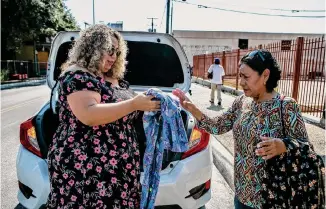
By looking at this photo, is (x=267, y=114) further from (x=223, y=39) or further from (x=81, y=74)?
(x=223, y=39)

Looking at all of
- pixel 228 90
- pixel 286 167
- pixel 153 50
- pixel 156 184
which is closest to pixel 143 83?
pixel 153 50

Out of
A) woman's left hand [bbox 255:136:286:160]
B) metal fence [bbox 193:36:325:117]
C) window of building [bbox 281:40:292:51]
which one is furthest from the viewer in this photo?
window of building [bbox 281:40:292:51]

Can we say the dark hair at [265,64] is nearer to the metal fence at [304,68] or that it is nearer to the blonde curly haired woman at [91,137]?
the blonde curly haired woman at [91,137]

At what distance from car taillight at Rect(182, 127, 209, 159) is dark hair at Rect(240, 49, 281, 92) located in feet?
3.65

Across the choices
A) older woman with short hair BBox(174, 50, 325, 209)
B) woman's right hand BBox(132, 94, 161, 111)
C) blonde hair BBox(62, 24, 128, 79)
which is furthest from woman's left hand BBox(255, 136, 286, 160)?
blonde hair BBox(62, 24, 128, 79)

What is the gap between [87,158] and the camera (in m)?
1.81

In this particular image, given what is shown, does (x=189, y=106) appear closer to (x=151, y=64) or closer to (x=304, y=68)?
(x=151, y=64)

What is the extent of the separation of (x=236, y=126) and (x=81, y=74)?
1.01 metres

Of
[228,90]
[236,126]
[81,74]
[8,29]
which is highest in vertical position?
[8,29]

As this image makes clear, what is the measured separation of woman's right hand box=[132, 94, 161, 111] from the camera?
1.83 metres

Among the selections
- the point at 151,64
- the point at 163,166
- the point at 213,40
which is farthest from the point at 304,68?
the point at 213,40

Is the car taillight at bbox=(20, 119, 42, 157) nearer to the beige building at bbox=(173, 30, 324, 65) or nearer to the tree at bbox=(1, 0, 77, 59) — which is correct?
the tree at bbox=(1, 0, 77, 59)

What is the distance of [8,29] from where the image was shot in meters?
23.5

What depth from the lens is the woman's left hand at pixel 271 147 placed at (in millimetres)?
1616
